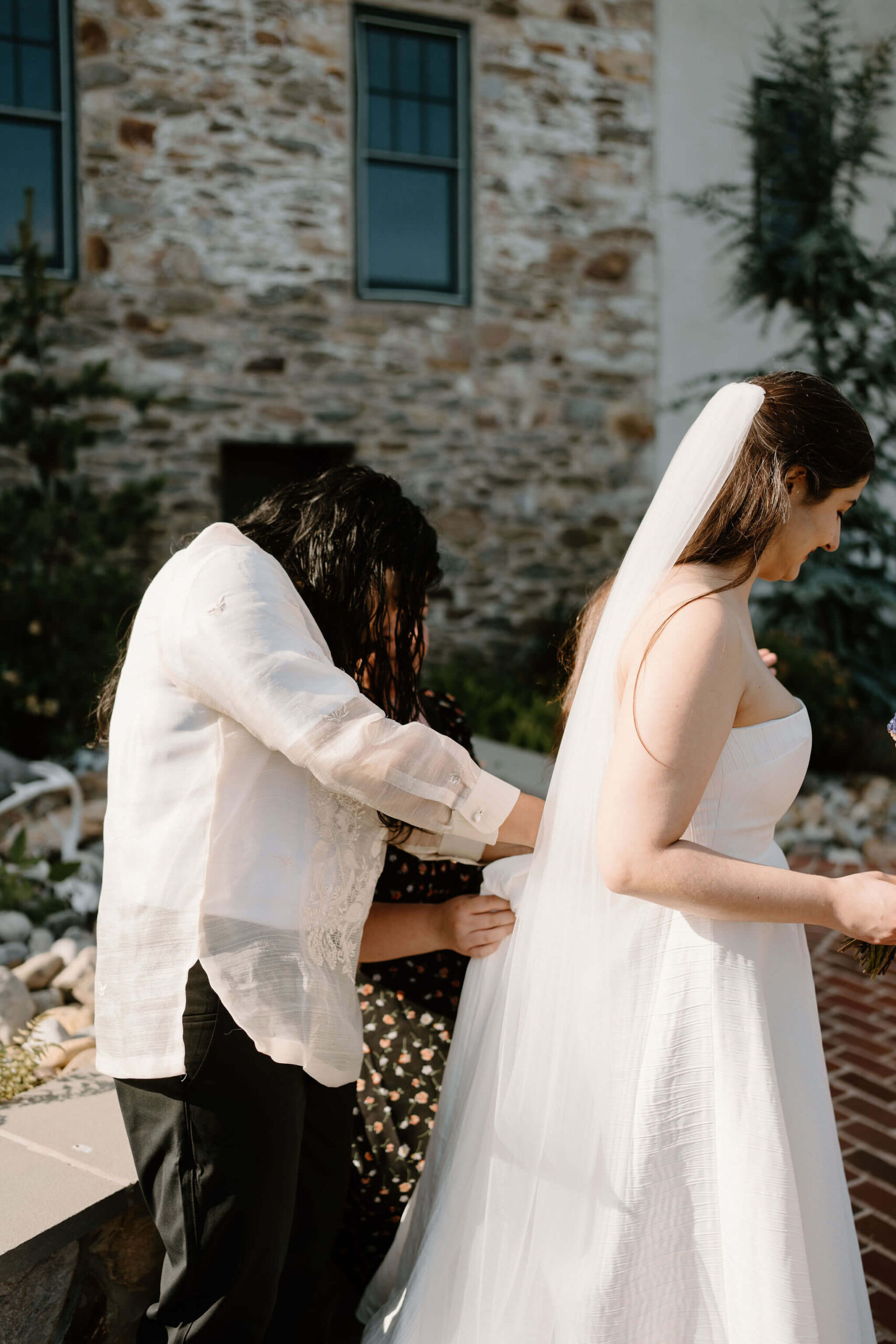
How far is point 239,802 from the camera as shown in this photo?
154 centimetres

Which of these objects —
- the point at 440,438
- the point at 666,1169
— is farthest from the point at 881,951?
the point at 440,438

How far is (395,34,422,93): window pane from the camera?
7.56 metres

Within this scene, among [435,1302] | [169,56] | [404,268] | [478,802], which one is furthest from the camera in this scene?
[404,268]

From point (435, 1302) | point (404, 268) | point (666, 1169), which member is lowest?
point (435, 1302)

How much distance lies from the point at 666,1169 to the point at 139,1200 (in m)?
1.02

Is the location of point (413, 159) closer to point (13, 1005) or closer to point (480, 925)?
point (13, 1005)

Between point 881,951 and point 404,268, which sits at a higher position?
point 404,268

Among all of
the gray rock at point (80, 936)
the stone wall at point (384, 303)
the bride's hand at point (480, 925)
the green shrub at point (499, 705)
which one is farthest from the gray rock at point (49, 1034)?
the stone wall at point (384, 303)

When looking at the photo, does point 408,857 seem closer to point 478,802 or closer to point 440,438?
point 478,802

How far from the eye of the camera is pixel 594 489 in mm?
8336

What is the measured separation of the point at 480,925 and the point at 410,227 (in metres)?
7.00

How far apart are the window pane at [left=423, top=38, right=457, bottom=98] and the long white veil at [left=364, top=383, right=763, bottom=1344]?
710 cm

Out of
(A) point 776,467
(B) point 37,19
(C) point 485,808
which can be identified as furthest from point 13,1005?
(B) point 37,19

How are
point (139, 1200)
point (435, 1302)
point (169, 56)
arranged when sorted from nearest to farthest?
1. point (435, 1302)
2. point (139, 1200)
3. point (169, 56)
